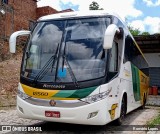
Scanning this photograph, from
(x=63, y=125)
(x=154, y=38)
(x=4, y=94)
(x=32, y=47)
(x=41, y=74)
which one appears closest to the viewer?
(x=41, y=74)

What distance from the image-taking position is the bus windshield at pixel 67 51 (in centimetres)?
726

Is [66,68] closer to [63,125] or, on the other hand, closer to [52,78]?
[52,78]

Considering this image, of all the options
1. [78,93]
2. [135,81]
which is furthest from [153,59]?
[78,93]

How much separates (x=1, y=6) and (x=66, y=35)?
16910mm

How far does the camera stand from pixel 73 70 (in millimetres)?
7242

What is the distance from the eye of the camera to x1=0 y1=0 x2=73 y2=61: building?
23547mm

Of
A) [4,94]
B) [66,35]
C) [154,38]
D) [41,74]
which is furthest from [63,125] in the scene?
[154,38]

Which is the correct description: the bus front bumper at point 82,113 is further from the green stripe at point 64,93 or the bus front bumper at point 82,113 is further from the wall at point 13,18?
the wall at point 13,18

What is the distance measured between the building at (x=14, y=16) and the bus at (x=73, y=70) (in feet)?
51.4

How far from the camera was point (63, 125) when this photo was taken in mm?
8812

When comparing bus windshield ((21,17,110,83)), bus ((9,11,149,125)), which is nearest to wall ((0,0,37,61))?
bus ((9,11,149,125))

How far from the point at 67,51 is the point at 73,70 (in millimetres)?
550

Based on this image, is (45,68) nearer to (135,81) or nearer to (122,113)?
(122,113)

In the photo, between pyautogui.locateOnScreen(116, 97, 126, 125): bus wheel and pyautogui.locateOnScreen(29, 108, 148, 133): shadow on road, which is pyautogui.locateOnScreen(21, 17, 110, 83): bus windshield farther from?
pyautogui.locateOnScreen(116, 97, 126, 125): bus wheel
